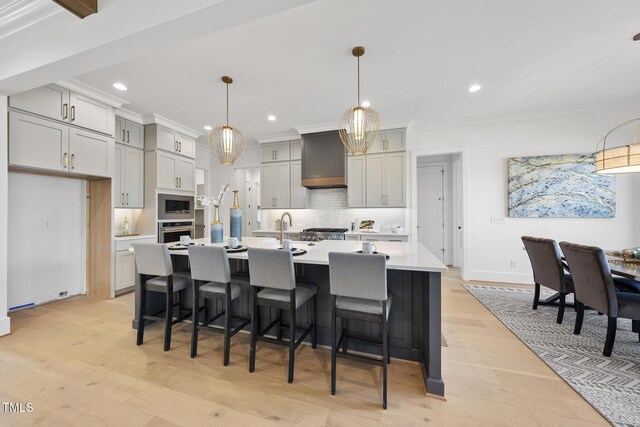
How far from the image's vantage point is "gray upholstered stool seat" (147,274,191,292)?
2311mm

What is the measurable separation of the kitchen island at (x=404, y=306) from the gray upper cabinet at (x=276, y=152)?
9.41 ft

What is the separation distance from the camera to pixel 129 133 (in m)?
3.98

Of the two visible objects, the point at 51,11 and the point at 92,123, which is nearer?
the point at 51,11

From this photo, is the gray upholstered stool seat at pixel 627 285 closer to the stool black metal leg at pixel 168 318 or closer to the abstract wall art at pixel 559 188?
the abstract wall art at pixel 559 188

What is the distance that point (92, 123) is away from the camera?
3.36 meters

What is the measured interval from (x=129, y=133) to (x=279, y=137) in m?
2.48

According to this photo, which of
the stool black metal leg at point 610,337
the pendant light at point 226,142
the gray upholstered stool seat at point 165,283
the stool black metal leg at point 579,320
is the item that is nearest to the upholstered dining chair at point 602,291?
the stool black metal leg at point 610,337

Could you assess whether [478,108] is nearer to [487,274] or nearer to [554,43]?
[554,43]

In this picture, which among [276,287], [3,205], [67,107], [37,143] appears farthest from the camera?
[67,107]

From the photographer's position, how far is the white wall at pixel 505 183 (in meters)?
3.77

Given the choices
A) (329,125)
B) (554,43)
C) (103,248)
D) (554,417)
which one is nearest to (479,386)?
(554,417)

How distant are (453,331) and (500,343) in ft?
1.31

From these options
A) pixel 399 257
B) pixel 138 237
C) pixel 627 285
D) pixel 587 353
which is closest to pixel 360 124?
pixel 399 257

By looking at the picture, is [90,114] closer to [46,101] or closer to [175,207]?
[46,101]
